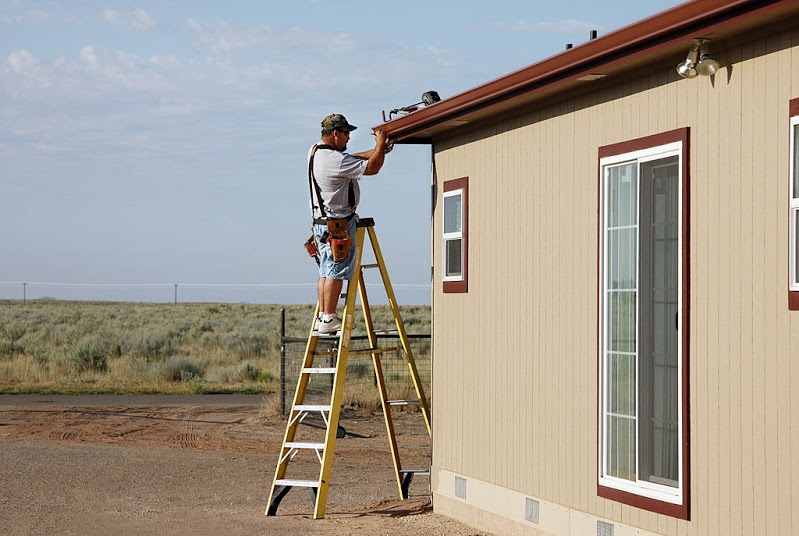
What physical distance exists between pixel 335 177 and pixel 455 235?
1183mm

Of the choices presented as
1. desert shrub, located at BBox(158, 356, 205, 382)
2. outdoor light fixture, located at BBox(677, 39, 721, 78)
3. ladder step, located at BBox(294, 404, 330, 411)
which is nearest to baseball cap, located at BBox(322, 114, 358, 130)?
ladder step, located at BBox(294, 404, 330, 411)

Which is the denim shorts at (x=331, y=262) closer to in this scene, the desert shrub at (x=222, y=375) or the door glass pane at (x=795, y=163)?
the door glass pane at (x=795, y=163)

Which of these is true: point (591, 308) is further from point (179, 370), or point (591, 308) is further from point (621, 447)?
point (179, 370)


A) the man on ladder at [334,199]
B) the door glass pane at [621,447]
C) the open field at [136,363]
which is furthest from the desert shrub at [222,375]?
the door glass pane at [621,447]

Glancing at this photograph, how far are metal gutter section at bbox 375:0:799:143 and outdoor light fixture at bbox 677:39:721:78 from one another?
0.33 feet

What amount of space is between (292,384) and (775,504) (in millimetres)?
14087

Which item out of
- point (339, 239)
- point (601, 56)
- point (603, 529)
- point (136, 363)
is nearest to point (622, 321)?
point (603, 529)

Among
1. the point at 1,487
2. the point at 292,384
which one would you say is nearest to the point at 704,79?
the point at 1,487

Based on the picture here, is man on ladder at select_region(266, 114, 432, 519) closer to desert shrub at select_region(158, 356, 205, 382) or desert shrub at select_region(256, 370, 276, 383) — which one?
desert shrub at select_region(256, 370, 276, 383)

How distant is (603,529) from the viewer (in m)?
7.50

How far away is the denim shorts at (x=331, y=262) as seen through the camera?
9.88m

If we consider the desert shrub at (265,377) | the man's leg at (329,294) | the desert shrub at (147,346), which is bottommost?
the desert shrub at (265,377)

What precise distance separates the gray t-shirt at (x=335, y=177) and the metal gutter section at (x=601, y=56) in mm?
721

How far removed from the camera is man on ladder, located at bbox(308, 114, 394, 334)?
9.70 meters
